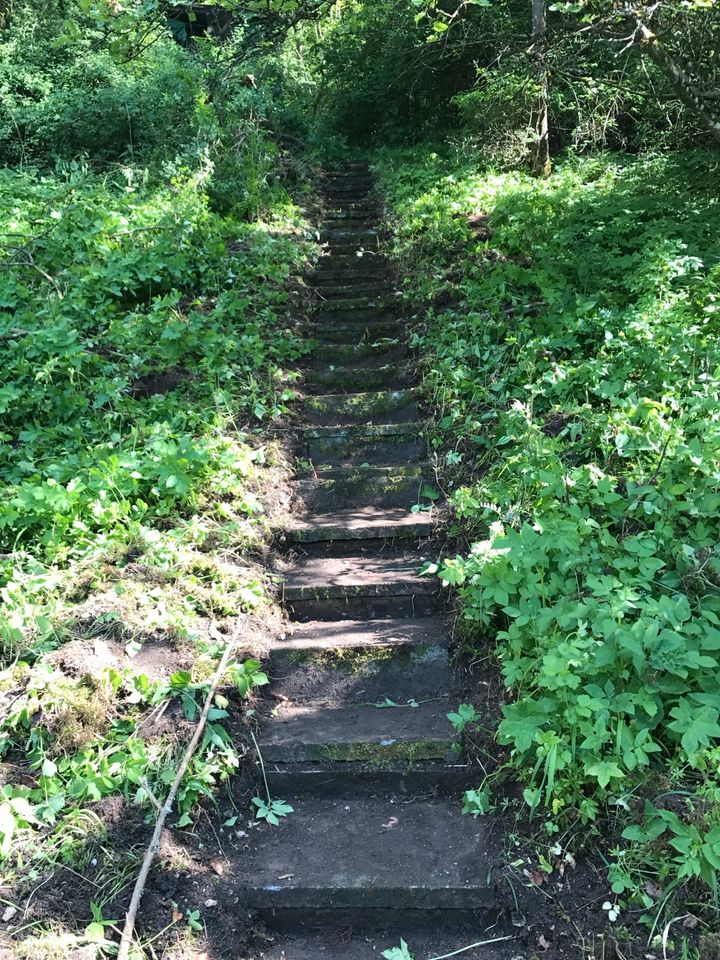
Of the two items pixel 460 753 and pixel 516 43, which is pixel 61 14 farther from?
pixel 460 753

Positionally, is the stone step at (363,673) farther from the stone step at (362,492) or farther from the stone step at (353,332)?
the stone step at (353,332)

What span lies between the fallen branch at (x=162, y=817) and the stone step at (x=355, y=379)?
9.82 ft

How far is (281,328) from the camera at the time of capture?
6.48m

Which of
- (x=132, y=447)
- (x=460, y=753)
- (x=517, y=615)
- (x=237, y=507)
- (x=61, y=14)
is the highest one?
(x=61, y=14)

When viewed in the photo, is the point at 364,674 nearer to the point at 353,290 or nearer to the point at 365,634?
the point at 365,634

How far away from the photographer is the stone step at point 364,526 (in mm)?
4438

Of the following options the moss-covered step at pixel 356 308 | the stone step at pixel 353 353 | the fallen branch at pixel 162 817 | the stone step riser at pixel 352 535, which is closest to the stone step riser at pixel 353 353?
the stone step at pixel 353 353

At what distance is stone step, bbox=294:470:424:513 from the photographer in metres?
4.77

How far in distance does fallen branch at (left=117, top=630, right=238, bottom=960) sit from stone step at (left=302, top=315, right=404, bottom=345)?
12.4 ft

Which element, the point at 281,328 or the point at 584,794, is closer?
the point at 584,794

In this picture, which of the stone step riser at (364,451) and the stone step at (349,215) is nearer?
the stone step riser at (364,451)

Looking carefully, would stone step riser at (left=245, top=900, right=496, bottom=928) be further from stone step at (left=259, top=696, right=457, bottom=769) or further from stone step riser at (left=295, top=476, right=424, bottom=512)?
stone step riser at (left=295, top=476, right=424, bottom=512)

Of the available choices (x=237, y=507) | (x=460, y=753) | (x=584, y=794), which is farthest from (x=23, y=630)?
(x=584, y=794)

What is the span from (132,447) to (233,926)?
9.50 feet
